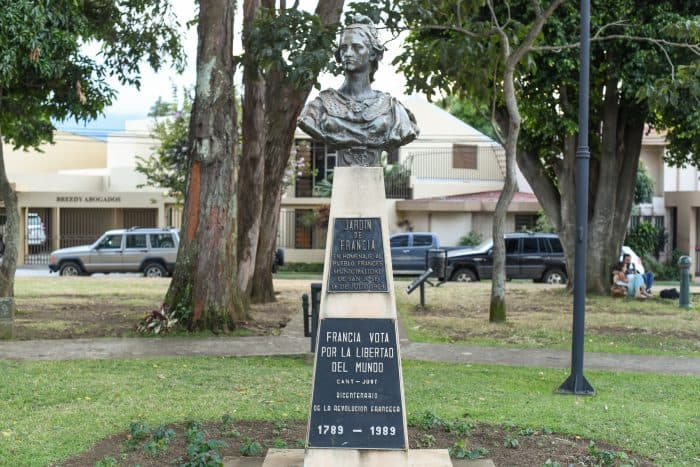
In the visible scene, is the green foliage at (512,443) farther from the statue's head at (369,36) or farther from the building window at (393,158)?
the building window at (393,158)

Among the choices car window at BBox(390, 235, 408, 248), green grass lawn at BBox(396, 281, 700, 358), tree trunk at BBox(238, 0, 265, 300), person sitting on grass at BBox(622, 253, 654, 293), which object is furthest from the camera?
car window at BBox(390, 235, 408, 248)

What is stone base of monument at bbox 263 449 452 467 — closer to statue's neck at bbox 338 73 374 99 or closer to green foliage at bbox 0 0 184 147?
statue's neck at bbox 338 73 374 99

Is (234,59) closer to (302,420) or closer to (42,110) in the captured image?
(42,110)

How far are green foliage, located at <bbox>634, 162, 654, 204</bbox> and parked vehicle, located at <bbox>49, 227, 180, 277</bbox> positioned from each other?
717 inches

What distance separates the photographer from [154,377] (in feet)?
33.6

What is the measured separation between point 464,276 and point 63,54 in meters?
16.9

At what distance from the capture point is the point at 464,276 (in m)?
28.7

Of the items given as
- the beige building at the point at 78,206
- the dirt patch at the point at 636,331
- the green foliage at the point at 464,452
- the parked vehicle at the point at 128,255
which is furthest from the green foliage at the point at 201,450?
the beige building at the point at 78,206

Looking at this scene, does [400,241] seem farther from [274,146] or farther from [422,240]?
[274,146]

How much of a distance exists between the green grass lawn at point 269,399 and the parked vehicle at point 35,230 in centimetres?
3086

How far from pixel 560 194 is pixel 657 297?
11.3 feet

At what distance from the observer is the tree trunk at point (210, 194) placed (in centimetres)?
1389

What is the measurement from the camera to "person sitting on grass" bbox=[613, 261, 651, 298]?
2095 cm

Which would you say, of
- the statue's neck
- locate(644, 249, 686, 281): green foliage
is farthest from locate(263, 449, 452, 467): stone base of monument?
locate(644, 249, 686, 281): green foliage
